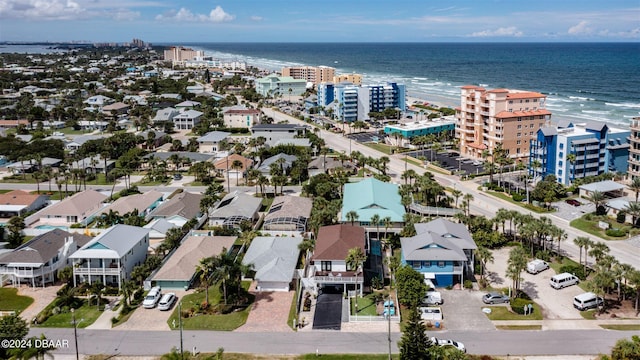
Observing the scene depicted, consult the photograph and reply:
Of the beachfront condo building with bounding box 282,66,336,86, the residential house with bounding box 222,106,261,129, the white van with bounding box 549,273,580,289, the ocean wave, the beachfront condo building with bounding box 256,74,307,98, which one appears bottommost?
the white van with bounding box 549,273,580,289

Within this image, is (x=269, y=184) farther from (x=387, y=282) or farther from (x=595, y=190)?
(x=595, y=190)

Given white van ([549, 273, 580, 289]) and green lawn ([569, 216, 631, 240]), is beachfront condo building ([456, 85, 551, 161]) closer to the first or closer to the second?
green lawn ([569, 216, 631, 240])

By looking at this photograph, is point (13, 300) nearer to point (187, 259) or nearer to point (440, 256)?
point (187, 259)

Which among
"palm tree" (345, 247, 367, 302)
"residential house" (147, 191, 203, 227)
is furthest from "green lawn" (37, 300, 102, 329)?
"palm tree" (345, 247, 367, 302)

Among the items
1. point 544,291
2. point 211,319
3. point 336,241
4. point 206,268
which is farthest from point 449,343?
point 206,268

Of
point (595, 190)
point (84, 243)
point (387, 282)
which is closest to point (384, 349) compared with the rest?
point (387, 282)

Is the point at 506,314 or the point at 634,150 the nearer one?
the point at 506,314
